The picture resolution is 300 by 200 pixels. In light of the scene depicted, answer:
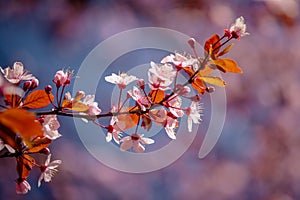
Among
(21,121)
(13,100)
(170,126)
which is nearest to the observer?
(21,121)

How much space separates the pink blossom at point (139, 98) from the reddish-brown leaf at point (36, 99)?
0.15 metres

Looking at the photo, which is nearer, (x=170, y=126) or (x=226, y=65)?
(x=226, y=65)

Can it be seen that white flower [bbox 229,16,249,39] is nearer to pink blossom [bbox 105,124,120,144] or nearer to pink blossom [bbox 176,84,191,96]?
pink blossom [bbox 176,84,191,96]

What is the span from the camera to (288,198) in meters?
3.11

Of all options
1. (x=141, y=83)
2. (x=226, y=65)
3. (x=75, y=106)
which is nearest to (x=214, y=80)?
(x=226, y=65)

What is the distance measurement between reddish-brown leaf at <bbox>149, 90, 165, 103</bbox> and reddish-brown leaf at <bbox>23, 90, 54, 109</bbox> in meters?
0.18

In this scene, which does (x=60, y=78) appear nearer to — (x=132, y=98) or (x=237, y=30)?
(x=132, y=98)

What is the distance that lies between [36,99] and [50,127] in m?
0.06

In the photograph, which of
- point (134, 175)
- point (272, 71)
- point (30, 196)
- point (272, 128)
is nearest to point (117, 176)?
point (134, 175)

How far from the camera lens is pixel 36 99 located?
2.58ft

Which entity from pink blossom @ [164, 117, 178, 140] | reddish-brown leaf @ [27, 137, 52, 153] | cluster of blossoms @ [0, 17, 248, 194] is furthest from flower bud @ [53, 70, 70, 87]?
pink blossom @ [164, 117, 178, 140]

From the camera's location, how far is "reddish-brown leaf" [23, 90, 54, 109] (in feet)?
2.55

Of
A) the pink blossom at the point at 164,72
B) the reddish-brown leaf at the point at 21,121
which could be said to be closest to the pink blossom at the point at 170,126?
the pink blossom at the point at 164,72

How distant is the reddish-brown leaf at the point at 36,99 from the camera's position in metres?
0.78
